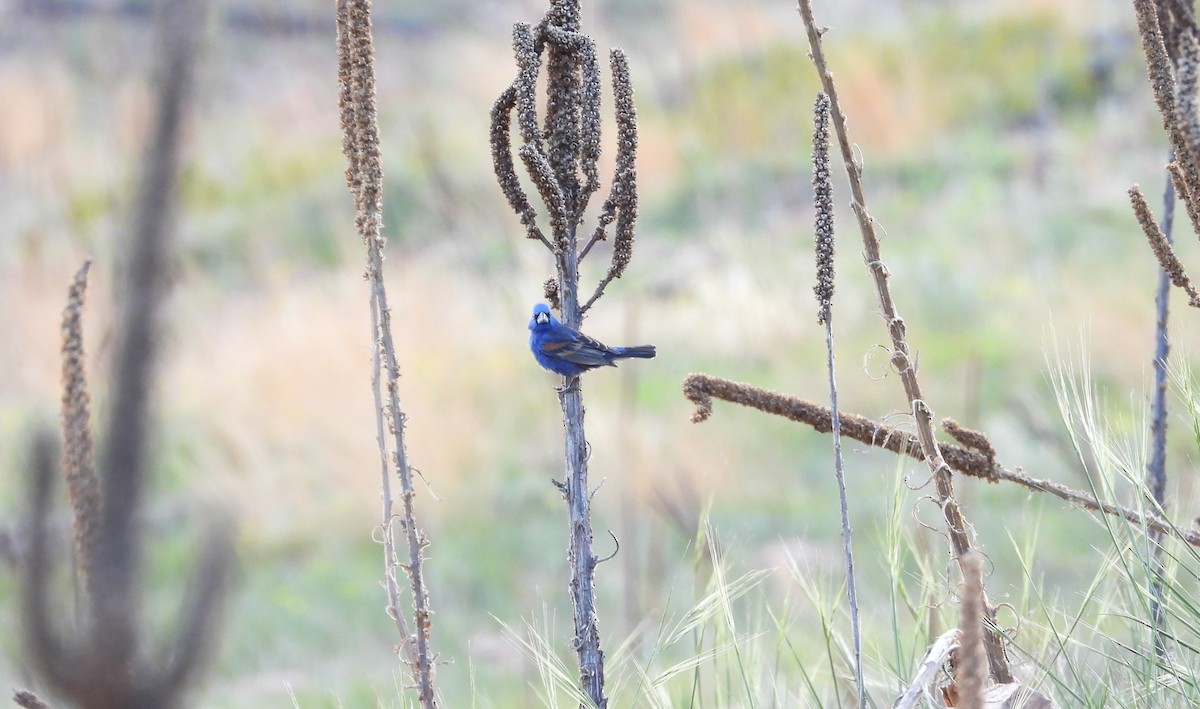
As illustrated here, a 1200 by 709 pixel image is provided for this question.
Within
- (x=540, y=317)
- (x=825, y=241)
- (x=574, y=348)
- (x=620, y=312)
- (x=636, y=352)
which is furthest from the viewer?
(x=620, y=312)

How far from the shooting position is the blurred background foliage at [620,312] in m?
4.76

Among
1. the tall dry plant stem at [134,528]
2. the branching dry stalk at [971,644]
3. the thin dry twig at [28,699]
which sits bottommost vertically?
the thin dry twig at [28,699]

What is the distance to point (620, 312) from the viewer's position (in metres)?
8.74

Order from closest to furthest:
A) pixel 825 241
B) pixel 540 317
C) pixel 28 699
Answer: pixel 28 699 < pixel 825 241 < pixel 540 317

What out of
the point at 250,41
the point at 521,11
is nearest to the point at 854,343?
the point at 521,11

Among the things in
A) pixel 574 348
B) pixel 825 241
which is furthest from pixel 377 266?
pixel 825 241

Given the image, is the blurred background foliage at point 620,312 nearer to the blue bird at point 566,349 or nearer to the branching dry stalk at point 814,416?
the branching dry stalk at point 814,416

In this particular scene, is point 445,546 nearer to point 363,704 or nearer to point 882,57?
point 363,704

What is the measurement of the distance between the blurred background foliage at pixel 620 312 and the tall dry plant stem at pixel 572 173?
0.74 ft

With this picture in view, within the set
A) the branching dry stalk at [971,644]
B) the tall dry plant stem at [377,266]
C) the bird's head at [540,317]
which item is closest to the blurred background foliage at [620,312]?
the tall dry plant stem at [377,266]

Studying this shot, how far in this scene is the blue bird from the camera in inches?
70.1

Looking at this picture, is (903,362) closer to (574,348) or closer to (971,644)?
(574,348)

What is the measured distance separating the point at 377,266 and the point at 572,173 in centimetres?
28

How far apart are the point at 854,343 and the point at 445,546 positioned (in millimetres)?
3168
